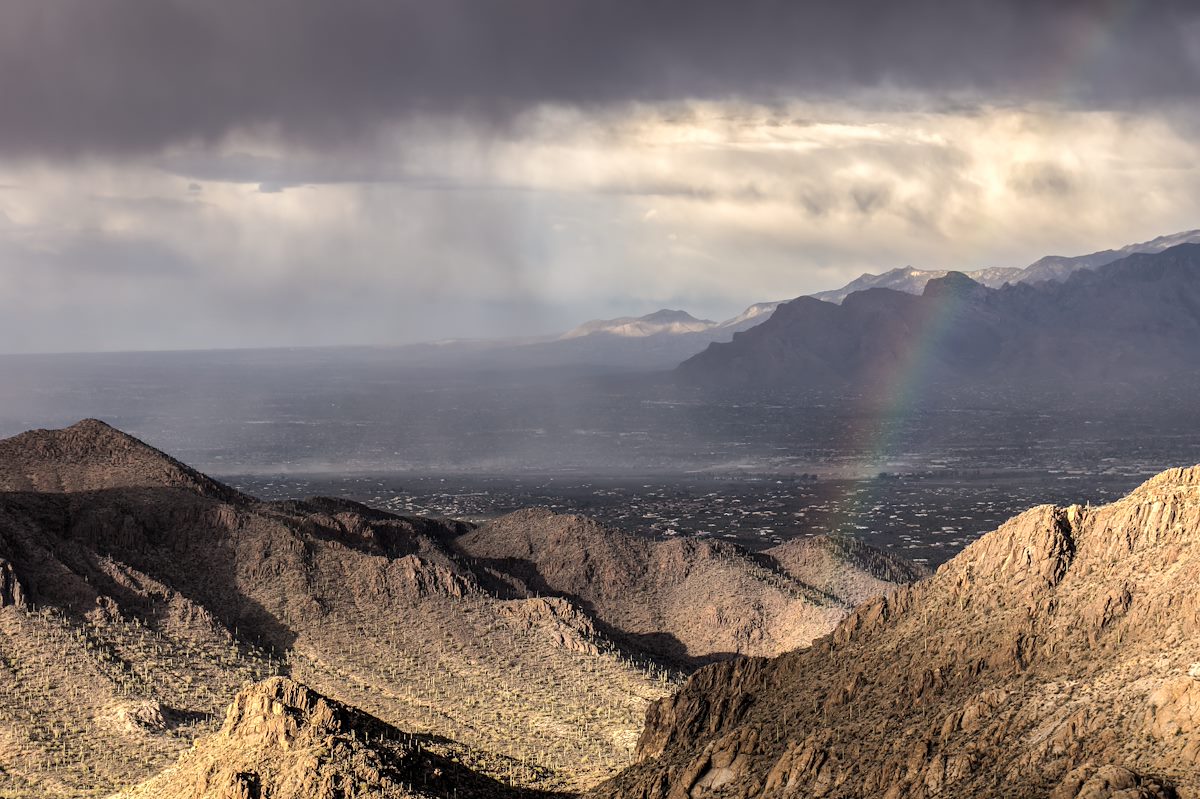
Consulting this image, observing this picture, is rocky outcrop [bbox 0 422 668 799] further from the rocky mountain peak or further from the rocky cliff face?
the rocky cliff face

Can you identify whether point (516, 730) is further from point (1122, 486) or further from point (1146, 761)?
point (1122, 486)

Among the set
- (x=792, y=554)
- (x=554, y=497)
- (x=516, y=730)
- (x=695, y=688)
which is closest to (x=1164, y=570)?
(x=695, y=688)

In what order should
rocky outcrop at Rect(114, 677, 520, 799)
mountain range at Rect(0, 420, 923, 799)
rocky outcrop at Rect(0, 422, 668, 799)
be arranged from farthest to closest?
rocky outcrop at Rect(0, 422, 668, 799) → mountain range at Rect(0, 420, 923, 799) → rocky outcrop at Rect(114, 677, 520, 799)

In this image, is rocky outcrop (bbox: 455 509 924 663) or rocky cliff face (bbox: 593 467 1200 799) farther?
rocky outcrop (bbox: 455 509 924 663)

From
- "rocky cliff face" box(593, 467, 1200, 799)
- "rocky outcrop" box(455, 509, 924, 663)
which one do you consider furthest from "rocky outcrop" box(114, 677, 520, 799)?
"rocky outcrop" box(455, 509, 924, 663)

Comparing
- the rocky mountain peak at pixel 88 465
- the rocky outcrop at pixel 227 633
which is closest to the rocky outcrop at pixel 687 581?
the rocky outcrop at pixel 227 633

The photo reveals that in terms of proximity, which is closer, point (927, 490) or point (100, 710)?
point (100, 710)

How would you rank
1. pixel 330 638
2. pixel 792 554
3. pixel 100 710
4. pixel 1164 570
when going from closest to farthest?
1. pixel 1164 570
2. pixel 100 710
3. pixel 330 638
4. pixel 792 554

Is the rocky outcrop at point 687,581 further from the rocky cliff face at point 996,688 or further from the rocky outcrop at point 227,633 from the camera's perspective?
the rocky cliff face at point 996,688
